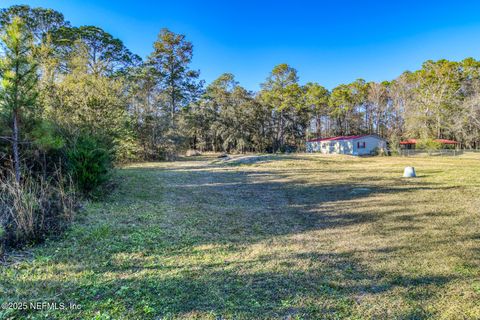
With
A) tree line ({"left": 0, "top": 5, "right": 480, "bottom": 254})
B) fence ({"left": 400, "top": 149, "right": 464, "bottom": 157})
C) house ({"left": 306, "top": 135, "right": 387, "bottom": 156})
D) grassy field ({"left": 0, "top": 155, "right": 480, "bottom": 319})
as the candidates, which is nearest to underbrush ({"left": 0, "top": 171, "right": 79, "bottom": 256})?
tree line ({"left": 0, "top": 5, "right": 480, "bottom": 254})

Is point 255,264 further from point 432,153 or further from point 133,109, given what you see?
point 432,153

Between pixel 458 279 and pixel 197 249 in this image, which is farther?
pixel 197 249

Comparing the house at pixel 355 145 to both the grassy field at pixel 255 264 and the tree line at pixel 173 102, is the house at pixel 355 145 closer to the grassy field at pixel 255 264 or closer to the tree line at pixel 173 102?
the tree line at pixel 173 102

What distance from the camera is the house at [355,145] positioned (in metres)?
26.6

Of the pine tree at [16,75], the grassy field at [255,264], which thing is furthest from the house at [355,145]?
the pine tree at [16,75]

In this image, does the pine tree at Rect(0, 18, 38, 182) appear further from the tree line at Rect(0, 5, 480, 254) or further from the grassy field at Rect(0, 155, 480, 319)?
the grassy field at Rect(0, 155, 480, 319)

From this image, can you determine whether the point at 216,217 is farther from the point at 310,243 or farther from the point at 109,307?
the point at 109,307

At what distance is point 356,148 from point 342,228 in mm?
25023

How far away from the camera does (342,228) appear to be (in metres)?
4.09

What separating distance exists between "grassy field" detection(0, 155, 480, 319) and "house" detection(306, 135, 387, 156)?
22.6 meters

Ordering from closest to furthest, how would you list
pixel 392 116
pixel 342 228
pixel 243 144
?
1. pixel 342 228
2. pixel 243 144
3. pixel 392 116

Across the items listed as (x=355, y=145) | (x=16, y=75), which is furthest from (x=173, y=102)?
(x=16, y=75)

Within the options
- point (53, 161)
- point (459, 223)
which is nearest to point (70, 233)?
point (53, 161)

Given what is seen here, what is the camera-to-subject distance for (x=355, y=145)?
87.2 ft
